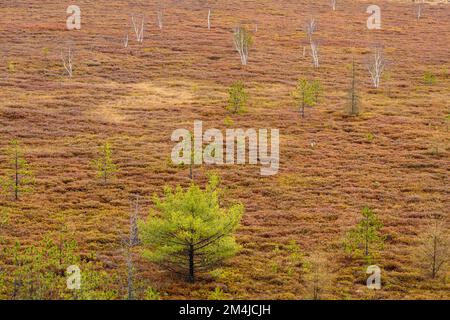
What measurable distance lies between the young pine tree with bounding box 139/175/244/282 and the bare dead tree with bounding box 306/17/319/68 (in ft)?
169

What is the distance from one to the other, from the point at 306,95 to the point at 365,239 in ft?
90.7

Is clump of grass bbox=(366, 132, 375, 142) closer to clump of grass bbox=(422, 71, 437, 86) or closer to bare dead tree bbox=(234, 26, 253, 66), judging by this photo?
clump of grass bbox=(422, 71, 437, 86)

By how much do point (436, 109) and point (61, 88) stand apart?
37.0 metres

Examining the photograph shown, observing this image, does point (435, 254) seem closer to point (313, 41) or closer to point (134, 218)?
point (134, 218)

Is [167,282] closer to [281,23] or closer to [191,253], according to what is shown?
[191,253]

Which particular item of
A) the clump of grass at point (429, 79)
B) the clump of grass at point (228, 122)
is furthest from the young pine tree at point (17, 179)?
the clump of grass at point (429, 79)

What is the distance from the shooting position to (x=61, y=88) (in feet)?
207

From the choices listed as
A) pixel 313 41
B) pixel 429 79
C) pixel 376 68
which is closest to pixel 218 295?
pixel 376 68

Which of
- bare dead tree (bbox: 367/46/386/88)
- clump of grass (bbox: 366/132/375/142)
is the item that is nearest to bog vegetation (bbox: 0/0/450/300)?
clump of grass (bbox: 366/132/375/142)

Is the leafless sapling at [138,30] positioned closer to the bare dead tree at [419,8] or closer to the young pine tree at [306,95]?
the young pine tree at [306,95]

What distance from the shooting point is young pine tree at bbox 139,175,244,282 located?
23.3 metres

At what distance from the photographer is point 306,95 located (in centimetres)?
5481

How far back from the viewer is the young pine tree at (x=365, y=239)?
90.6ft
